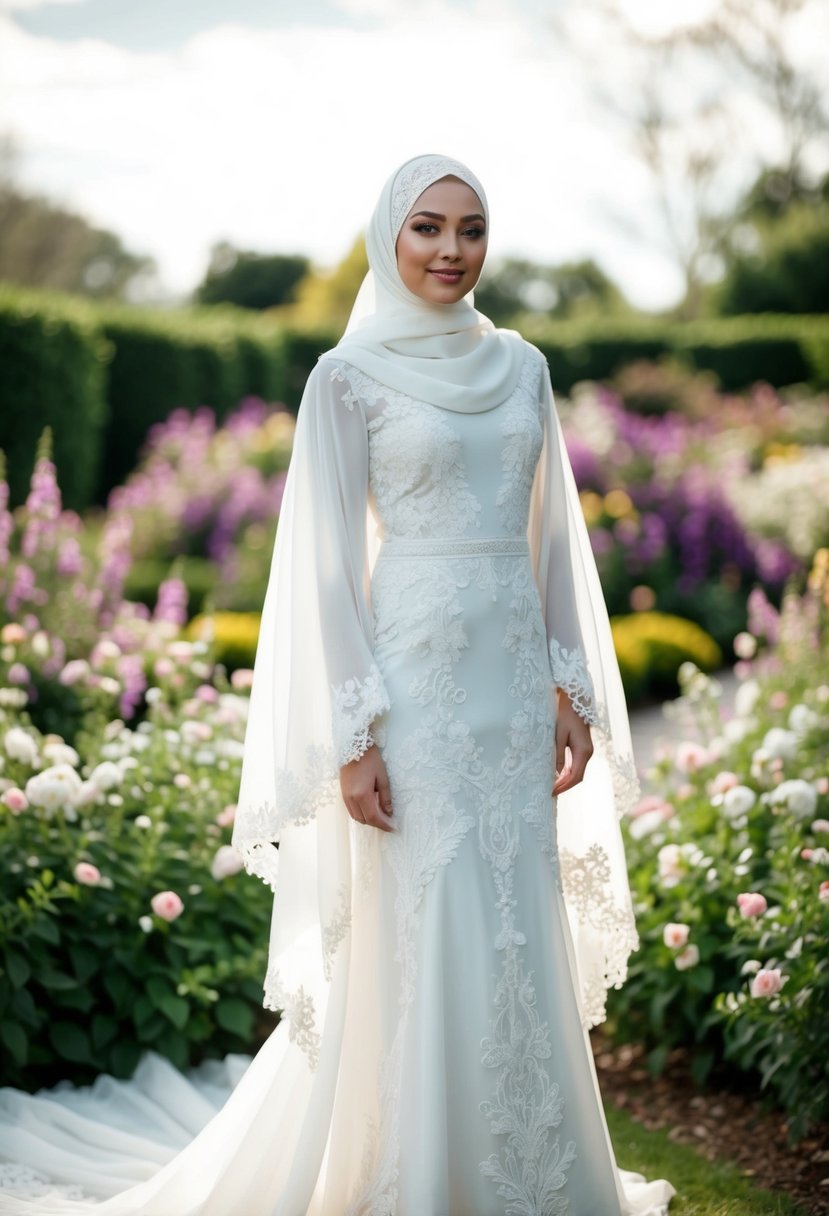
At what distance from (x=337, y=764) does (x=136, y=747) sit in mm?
2060

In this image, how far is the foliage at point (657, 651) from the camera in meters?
9.59

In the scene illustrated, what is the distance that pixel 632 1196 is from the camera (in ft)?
10.3

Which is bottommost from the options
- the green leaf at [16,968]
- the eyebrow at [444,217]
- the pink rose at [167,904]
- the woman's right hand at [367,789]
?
the green leaf at [16,968]

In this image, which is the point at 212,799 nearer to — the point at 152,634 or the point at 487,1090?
the point at 152,634

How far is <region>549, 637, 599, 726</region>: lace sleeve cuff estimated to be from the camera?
2896 millimetres

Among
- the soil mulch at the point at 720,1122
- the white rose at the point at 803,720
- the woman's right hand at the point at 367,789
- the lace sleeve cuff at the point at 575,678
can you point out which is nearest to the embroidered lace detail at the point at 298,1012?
the woman's right hand at the point at 367,789

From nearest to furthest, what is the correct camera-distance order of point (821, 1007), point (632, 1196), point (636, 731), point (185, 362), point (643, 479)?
point (632, 1196), point (821, 1007), point (636, 731), point (643, 479), point (185, 362)

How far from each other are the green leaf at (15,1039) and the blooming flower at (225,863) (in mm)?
757

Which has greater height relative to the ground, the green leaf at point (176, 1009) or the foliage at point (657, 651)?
the foliage at point (657, 651)

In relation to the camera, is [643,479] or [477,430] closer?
[477,430]

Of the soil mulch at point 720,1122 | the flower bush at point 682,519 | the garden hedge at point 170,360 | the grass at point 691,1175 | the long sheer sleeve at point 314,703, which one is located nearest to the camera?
the long sheer sleeve at point 314,703

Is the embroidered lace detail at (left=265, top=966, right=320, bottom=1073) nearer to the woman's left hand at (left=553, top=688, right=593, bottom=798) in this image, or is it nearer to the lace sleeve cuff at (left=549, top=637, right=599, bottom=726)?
the woman's left hand at (left=553, top=688, right=593, bottom=798)

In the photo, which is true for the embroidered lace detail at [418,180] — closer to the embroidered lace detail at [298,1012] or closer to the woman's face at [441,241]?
the woman's face at [441,241]

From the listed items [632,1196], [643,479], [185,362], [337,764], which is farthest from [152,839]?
[185,362]
